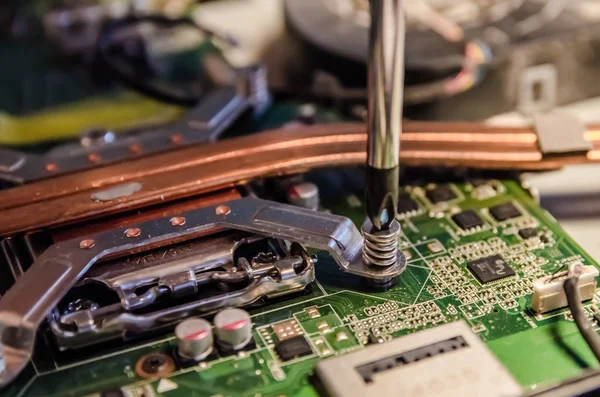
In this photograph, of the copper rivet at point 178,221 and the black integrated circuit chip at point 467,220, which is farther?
the black integrated circuit chip at point 467,220

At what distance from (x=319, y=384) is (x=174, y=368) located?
240mm

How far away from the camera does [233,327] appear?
1.21 meters

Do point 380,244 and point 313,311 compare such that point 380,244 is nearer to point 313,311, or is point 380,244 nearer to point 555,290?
point 313,311

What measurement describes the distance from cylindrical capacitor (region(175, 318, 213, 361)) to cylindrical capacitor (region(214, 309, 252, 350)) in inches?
0.7

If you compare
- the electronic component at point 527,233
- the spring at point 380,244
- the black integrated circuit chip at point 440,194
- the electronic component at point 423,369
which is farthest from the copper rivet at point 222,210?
the electronic component at point 527,233

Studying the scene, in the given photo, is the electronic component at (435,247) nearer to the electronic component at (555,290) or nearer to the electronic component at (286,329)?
the electronic component at (555,290)

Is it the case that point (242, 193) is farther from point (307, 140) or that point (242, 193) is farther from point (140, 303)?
point (140, 303)

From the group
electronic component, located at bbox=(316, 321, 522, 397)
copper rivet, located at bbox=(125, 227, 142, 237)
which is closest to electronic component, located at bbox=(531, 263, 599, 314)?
electronic component, located at bbox=(316, 321, 522, 397)

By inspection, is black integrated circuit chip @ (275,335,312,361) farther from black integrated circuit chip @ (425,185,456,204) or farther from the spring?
black integrated circuit chip @ (425,185,456,204)

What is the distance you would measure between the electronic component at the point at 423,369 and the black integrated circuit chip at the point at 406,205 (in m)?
0.41

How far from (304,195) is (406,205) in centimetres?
23

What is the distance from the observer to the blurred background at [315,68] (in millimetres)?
1907

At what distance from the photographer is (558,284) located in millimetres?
1288

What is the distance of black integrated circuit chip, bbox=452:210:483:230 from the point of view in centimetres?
153
